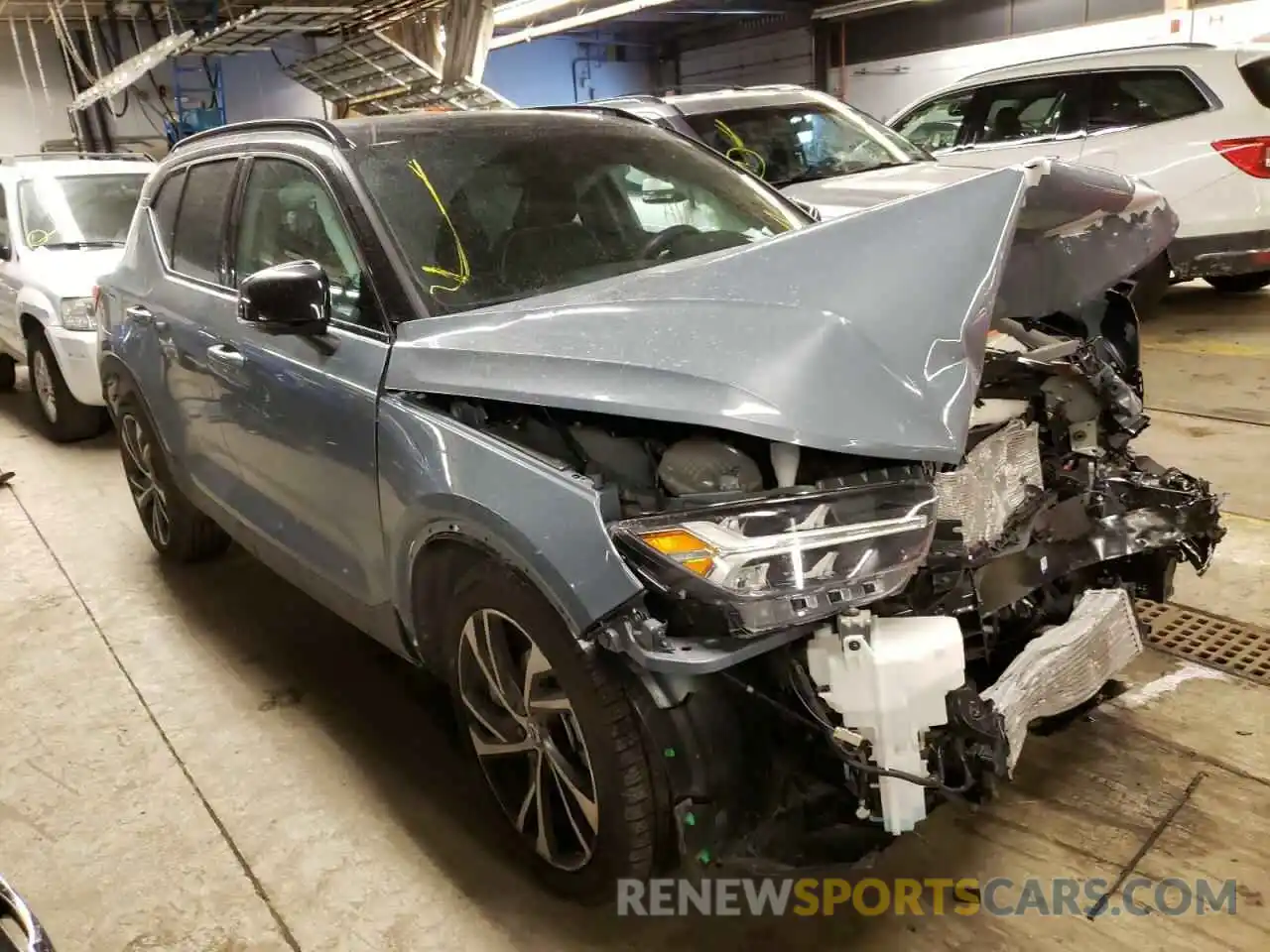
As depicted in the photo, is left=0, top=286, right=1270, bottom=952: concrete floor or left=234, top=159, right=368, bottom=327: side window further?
left=234, top=159, right=368, bottom=327: side window

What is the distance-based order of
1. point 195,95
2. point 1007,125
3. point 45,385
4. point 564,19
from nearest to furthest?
point 45,385 < point 1007,125 < point 564,19 < point 195,95

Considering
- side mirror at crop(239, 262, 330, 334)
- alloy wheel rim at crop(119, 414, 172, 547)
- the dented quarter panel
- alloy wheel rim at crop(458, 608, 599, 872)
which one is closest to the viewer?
the dented quarter panel

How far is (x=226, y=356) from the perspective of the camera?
292cm

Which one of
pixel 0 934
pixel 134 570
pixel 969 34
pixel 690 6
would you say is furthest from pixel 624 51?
pixel 0 934

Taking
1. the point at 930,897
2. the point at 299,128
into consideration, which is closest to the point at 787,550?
the point at 930,897

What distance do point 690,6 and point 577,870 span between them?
15.2 m

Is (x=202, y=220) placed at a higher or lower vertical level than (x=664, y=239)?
higher

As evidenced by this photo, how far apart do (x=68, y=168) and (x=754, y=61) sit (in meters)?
13.0

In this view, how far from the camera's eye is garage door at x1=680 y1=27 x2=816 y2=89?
16.3m

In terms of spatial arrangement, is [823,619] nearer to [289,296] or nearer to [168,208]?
[289,296]

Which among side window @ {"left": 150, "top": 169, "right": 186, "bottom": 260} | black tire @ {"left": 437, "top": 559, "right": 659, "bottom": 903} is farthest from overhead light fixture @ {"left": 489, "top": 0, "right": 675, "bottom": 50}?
black tire @ {"left": 437, "top": 559, "right": 659, "bottom": 903}

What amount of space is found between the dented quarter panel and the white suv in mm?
5656

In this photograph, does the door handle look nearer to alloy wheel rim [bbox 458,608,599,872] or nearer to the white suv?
alloy wheel rim [bbox 458,608,599,872]

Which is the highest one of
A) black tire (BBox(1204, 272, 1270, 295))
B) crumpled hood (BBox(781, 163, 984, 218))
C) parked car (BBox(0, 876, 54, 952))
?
crumpled hood (BBox(781, 163, 984, 218))
